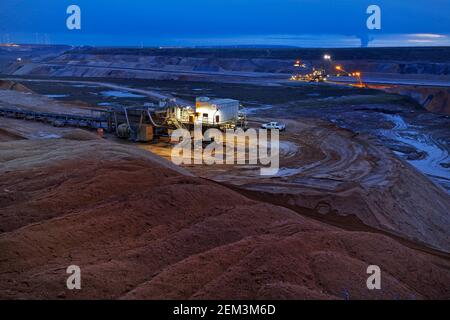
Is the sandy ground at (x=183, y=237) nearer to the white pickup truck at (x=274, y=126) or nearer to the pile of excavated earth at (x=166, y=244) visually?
the pile of excavated earth at (x=166, y=244)

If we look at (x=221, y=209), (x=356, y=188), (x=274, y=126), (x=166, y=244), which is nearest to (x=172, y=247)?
(x=166, y=244)

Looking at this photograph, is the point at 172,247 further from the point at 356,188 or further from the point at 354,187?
the point at 354,187

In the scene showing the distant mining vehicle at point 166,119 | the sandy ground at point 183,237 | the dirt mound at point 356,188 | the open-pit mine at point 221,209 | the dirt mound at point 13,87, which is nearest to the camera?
the sandy ground at point 183,237

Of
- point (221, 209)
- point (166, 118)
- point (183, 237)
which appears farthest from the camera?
point (166, 118)

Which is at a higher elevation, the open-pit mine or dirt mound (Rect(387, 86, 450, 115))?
dirt mound (Rect(387, 86, 450, 115))

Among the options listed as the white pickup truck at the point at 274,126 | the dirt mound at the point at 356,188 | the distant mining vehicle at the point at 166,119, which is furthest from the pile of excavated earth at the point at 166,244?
the white pickup truck at the point at 274,126

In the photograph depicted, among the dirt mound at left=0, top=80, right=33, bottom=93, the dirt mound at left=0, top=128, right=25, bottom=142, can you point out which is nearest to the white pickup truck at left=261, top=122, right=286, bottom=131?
the dirt mound at left=0, top=128, right=25, bottom=142

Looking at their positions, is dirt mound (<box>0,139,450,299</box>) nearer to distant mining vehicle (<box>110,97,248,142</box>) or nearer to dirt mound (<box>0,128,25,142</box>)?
distant mining vehicle (<box>110,97,248,142</box>)

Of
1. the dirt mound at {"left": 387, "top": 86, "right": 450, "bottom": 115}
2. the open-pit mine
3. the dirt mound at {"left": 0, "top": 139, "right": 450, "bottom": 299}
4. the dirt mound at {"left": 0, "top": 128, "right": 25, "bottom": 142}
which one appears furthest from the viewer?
the dirt mound at {"left": 387, "top": 86, "right": 450, "bottom": 115}
